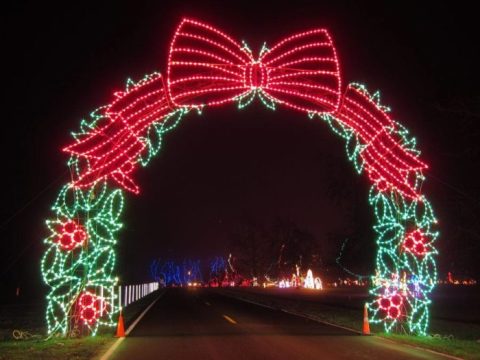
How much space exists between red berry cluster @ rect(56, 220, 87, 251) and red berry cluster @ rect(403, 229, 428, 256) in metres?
8.57

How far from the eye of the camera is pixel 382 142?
15539 mm

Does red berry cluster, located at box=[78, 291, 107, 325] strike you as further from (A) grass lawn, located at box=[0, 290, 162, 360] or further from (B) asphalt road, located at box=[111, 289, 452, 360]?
(B) asphalt road, located at box=[111, 289, 452, 360]

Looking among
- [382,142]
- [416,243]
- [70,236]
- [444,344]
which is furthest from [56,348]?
[382,142]

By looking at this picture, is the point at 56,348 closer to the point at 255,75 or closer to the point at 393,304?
the point at 255,75

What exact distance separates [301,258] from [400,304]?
285ft

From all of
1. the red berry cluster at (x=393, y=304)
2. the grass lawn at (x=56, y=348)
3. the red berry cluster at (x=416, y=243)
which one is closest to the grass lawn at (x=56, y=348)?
the grass lawn at (x=56, y=348)

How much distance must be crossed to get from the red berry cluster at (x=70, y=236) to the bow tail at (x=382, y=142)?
735 cm

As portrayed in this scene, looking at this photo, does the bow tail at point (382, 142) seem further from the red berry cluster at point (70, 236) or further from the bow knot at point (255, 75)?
the red berry cluster at point (70, 236)

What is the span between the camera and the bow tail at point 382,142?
1522 cm

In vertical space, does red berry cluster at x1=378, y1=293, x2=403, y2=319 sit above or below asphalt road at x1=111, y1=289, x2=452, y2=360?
above

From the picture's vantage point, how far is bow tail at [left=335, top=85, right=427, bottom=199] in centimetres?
1522

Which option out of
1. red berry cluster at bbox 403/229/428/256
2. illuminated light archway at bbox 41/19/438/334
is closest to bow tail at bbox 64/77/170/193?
illuminated light archway at bbox 41/19/438/334

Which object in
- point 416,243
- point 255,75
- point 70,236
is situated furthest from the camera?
point 416,243

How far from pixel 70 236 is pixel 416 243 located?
9.06m
